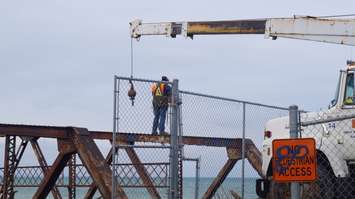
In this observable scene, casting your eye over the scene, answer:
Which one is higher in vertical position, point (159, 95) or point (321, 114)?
point (159, 95)

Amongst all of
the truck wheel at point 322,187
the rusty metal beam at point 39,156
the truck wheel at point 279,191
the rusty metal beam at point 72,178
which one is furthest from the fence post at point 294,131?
the rusty metal beam at point 72,178

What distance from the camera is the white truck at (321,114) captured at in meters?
10.5

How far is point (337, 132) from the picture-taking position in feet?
35.1

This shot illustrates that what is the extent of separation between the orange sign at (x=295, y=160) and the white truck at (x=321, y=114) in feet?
7.31

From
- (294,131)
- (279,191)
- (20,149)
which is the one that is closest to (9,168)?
(20,149)

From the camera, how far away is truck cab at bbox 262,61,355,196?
10.5 m

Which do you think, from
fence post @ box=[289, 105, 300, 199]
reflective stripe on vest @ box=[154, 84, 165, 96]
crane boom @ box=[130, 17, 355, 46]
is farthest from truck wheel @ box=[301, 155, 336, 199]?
reflective stripe on vest @ box=[154, 84, 165, 96]

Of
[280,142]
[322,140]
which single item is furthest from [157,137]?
[280,142]

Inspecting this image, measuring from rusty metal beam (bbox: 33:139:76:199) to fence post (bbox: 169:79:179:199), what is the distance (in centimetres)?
400

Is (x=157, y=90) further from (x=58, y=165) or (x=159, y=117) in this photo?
(x=58, y=165)

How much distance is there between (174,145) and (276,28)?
184 inches

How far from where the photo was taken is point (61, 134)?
14.3 meters

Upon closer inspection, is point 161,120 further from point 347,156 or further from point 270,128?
point 347,156

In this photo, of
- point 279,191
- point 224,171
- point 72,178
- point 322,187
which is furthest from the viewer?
point 72,178
